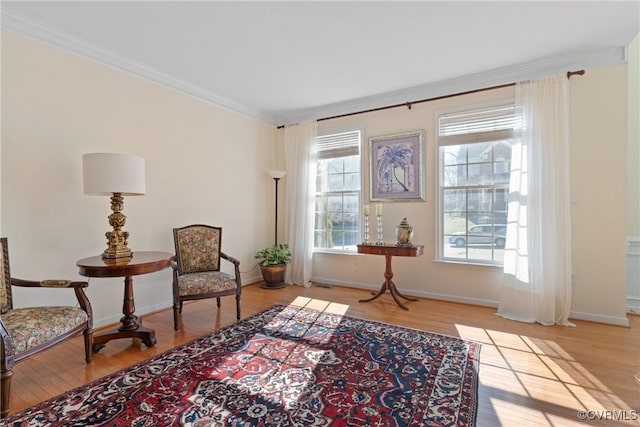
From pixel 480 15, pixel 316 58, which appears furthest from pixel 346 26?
pixel 480 15

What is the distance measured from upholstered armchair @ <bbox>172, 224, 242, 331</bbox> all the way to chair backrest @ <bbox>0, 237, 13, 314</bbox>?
3.54 feet

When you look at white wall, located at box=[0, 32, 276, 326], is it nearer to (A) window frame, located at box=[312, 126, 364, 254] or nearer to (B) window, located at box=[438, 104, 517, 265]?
(A) window frame, located at box=[312, 126, 364, 254]

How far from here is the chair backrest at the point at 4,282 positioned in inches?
82.0

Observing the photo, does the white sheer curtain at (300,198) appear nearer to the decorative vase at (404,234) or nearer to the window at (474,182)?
the decorative vase at (404,234)

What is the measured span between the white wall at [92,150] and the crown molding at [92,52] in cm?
7

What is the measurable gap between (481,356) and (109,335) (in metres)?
3.00

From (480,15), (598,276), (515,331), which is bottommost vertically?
(515,331)

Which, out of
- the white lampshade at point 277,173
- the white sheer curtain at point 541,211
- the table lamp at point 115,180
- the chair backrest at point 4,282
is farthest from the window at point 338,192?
the chair backrest at point 4,282

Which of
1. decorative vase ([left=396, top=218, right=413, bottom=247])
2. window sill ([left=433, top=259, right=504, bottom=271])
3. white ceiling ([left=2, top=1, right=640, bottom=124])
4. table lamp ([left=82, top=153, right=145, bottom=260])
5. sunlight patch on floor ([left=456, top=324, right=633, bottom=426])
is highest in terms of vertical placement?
white ceiling ([left=2, top=1, right=640, bottom=124])

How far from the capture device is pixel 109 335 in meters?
2.57

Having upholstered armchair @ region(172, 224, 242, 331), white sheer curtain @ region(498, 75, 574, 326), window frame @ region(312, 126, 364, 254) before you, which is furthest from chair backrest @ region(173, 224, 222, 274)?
white sheer curtain @ region(498, 75, 574, 326)

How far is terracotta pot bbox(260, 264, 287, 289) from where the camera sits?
4.48 m

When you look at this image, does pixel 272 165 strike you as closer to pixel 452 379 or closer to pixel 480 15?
pixel 480 15

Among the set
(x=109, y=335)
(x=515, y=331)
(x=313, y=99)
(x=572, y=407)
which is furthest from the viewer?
(x=313, y=99)
